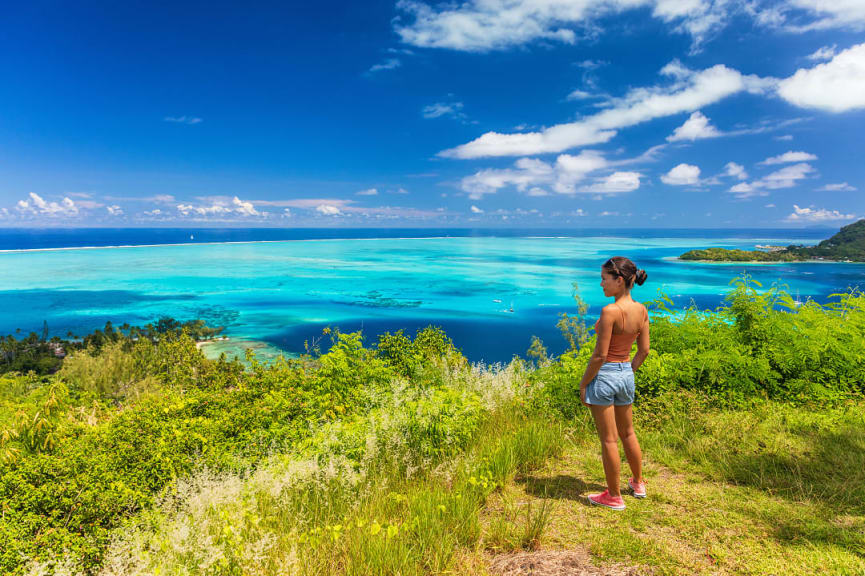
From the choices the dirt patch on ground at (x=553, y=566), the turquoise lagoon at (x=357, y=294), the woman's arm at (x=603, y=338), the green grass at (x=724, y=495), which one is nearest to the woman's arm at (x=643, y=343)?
the woman's arm at (x=603, y=338)

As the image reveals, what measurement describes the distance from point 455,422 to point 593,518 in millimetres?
1783

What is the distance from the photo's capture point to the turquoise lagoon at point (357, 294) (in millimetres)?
55094

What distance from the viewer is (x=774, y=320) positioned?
5941mm

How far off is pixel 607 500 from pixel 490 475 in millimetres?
1077

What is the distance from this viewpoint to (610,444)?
370 cm

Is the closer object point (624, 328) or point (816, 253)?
point (624, 328)

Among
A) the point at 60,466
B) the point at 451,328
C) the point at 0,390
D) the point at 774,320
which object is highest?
the point at 774,320

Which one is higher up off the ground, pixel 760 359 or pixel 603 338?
pixel 603 338

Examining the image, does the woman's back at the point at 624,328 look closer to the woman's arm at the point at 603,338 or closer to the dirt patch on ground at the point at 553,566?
the woman's arm at the point at 603,338

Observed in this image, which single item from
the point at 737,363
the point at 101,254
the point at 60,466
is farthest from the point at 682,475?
the point at 101,254

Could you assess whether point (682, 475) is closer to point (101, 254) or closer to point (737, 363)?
point (737, 363)

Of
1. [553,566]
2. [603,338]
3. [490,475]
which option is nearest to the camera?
[553,566]

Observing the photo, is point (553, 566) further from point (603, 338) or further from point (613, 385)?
point (603, 338)

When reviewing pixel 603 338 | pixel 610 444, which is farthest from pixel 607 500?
pixel 603 338
